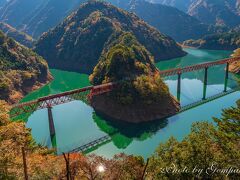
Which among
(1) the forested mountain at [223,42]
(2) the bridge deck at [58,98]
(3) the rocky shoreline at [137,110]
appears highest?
(2) the bridge deck at [58,98]

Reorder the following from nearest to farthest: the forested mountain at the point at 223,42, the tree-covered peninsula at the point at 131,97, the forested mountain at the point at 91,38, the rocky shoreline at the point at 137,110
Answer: the rocky shoreline at the point at 137,110, the tree-covered peninsula at the point at 131,97, the forested mountain at the point at 91,38, the forested mountain at the point at 223,42

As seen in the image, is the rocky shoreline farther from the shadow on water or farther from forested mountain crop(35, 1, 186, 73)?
forested mountain crop(35, 1, 186, 73)

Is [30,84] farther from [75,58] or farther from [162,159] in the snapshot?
[162,159]

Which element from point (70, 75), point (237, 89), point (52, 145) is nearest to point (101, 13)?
point (70, 75)

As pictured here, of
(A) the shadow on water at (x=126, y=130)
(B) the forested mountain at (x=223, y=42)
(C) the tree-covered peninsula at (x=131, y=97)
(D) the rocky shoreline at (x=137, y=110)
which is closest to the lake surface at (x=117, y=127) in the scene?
(A) the shadow on water at (x=126, y=130)

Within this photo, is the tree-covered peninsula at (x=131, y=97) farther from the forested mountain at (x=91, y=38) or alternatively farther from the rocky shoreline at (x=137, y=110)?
the forested mountain at (x=91, y=38)
